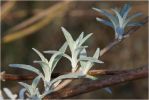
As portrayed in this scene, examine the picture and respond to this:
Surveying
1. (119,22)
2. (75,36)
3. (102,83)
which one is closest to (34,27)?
(75,36)

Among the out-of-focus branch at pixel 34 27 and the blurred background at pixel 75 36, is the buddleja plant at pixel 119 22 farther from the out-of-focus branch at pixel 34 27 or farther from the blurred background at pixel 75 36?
the blurred background at pixel 75 36

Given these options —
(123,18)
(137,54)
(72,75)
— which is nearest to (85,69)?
(72,75)

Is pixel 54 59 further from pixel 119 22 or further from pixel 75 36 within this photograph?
pixel 75 36

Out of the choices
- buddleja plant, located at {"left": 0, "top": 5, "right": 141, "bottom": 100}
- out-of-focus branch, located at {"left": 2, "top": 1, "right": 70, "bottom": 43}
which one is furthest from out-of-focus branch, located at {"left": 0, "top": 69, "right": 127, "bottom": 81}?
out-of-focus branch, located at {"left": 2, "top": 1, "right": 70, "bottom": 43}

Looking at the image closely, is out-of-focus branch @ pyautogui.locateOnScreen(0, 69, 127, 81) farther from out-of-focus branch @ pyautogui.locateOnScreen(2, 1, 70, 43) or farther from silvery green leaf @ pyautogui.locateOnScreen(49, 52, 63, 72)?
out-of-focus branch @ pyautogui.locateOnScreen(2, 1, 70, 43)

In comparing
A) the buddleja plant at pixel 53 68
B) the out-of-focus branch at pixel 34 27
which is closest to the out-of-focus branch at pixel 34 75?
the buddleja plant at pixel 53 68

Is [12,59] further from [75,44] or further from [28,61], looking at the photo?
[75,44]
